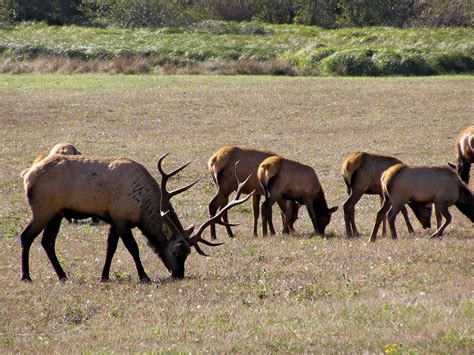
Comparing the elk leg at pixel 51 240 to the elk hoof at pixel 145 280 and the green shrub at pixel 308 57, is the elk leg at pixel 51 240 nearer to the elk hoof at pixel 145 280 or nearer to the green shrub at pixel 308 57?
the elk hoof at pixel 145 280

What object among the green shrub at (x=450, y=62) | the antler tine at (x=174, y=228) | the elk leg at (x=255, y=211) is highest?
the antler tine at (x=174, y=228)

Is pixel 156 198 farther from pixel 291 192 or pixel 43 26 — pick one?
pixel 43 26

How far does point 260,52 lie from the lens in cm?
4969

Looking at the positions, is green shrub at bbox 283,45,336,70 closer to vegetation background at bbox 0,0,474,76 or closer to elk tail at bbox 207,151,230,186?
vegetation background at bbox 0,0,474,76

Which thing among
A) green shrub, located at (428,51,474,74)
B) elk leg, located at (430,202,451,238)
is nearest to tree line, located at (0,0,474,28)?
green shrub, located at (428,51,474,74)

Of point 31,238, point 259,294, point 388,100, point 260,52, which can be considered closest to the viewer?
point 259,294

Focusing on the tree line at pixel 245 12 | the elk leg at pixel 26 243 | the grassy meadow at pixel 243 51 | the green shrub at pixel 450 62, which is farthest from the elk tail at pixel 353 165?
the tree line at pixel 245 12

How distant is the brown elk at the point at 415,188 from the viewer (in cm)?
1487

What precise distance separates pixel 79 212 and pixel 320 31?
48164 millimetres

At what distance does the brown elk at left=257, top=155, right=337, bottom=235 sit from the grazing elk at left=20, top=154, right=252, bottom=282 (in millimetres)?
3507

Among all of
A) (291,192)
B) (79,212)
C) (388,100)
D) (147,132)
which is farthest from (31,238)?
(388,100)

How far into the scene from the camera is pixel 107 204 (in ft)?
40.6

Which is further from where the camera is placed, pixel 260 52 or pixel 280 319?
pixel 260 52

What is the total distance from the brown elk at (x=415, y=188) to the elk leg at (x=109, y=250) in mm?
4220
